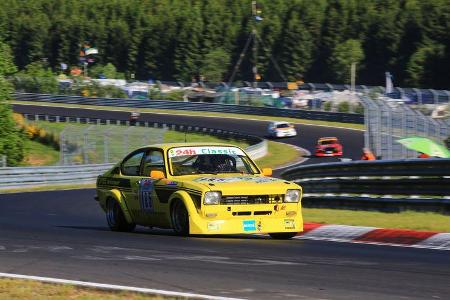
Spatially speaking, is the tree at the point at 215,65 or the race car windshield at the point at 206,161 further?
the tree at the point at 215,65

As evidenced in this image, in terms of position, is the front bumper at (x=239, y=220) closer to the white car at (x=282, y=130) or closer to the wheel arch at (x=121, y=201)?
the wheel arch at (x=121, y=201)

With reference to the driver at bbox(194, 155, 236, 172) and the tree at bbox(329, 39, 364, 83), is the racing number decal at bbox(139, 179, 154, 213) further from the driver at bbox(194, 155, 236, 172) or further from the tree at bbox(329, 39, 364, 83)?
the tree at bbox(329, 39, 364, 83)

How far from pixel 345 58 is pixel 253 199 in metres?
92.7

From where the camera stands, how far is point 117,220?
43.6 feet

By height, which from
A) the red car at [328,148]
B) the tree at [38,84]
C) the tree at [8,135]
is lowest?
the tree at [38,84]

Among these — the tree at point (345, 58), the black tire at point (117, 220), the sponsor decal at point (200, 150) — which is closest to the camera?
the sponsor decal at point (200, 150)

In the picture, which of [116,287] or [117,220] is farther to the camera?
[117,220]

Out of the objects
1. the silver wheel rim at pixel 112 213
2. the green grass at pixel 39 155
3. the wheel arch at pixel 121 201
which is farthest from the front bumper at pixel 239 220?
the green grass at pixel 39 155

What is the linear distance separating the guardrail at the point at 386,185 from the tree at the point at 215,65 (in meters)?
90.8

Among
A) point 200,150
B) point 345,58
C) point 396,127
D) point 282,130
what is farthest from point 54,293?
point 345,58

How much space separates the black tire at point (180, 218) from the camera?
38.1ft

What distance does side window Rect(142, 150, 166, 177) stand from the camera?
12547 millimetres

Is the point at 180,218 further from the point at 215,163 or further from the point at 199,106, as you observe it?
the point at 199,106

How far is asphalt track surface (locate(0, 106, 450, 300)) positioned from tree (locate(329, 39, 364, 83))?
9080 centimetres
